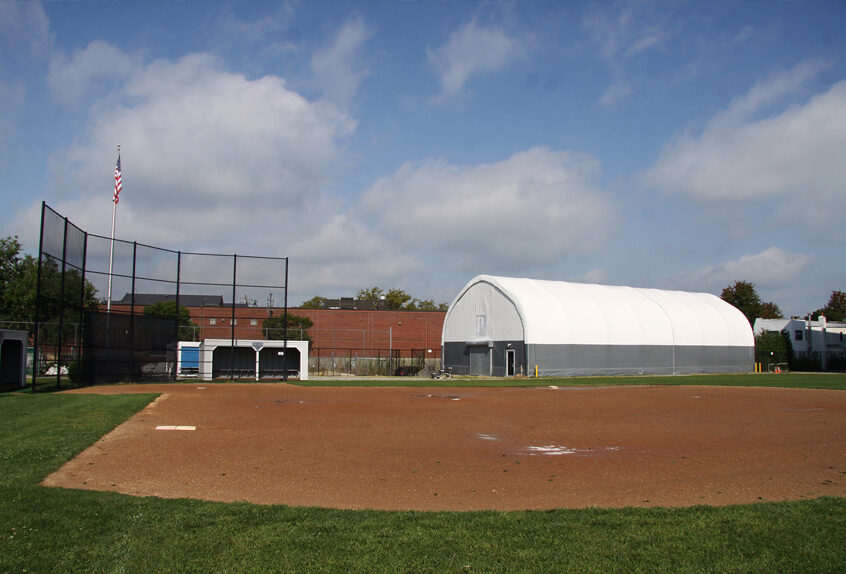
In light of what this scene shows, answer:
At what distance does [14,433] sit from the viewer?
11.0m

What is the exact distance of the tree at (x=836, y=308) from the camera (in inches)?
3883

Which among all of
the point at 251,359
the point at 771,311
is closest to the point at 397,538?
the point at 251,359

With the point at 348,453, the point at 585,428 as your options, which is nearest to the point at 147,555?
the point at 348,453

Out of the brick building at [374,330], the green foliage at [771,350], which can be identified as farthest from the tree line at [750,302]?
the brick building at [374,330]

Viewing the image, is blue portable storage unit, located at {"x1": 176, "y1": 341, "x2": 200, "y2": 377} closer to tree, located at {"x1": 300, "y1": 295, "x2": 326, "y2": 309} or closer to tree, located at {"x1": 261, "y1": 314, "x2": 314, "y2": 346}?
tree, located at {"x1": 261, "y1": 314, "x2": 314, "y2": 346}

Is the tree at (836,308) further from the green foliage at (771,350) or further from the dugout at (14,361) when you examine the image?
the dugout at (14,361)

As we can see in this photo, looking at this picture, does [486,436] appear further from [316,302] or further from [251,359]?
[316,302]

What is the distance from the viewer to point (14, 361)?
24984 millimetres

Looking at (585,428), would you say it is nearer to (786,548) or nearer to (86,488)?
(786,548)

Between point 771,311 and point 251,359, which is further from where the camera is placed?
point 771,311

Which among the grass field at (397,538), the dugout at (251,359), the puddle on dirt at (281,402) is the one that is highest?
the dugout at (251,359)

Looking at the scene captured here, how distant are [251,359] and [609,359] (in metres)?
25.5

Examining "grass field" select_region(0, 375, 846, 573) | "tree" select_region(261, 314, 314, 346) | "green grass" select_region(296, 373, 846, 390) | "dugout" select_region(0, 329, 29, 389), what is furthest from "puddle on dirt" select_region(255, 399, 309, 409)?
"tree" select_region(261, 314, 314, 346)

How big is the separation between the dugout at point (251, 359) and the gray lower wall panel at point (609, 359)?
47.0 ft
